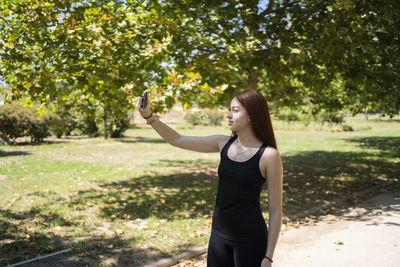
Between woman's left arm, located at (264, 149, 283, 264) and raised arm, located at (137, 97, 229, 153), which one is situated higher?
raised arm, located at (137, 97, 229, 153)

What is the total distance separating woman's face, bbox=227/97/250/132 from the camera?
2238 mm

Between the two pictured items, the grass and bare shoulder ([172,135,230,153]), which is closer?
bare shoulder ([172,135,230,153])

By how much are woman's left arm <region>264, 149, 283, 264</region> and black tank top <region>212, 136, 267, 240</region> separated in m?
0.08

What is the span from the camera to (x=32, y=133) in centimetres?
1969

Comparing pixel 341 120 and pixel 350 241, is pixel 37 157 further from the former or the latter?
pixel 341 120

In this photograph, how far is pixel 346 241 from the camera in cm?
529

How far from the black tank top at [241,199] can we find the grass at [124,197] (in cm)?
272

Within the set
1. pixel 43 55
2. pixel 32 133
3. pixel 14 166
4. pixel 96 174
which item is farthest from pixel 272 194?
pixel 32 133

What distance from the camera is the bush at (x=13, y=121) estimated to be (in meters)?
18.3

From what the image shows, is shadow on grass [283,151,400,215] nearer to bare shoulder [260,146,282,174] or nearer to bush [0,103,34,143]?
bare shoulder [260,146,282,174]

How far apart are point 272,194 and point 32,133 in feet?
68.3

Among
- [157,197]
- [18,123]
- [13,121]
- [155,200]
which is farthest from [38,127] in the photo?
[155,200]

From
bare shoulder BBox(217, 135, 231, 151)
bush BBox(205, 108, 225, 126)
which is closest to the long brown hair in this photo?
bare shoulder BBox(217, 135, 231, 151)

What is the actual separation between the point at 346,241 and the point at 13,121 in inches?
762
